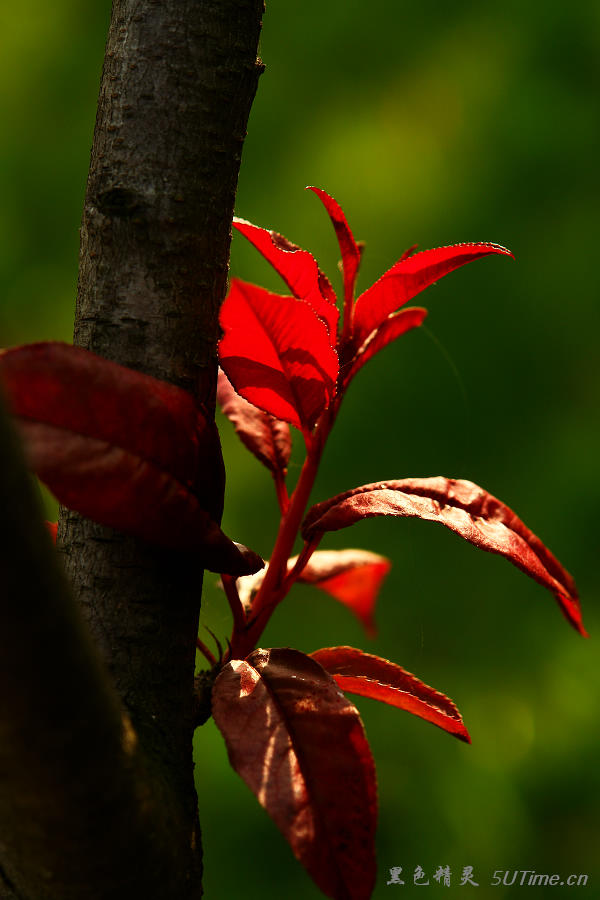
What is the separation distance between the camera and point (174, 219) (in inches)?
14.6

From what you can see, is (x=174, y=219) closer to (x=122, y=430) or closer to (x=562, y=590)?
(x=122, y=430)

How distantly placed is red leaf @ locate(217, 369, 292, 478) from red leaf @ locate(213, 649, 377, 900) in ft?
0.57

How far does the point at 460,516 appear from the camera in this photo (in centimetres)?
39

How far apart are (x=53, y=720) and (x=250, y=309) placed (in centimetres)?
20

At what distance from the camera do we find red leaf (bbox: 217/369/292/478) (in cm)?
49

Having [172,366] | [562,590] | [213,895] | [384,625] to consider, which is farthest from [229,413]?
[213,895]

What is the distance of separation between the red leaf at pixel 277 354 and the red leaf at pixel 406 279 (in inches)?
2.4

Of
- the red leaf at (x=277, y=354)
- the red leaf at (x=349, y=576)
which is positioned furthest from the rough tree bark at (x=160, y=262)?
the red leaf at (x=349, y=576)

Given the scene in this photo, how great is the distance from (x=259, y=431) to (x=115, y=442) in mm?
197

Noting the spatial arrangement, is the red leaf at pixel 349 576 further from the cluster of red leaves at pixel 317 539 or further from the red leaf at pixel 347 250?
the red leaf at pixel 347 250

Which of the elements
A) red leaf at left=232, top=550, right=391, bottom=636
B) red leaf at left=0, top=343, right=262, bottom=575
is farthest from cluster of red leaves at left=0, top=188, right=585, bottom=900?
red leaf at left=232, top=550, right=391, bottom=636

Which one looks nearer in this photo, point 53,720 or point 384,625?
point 53,720

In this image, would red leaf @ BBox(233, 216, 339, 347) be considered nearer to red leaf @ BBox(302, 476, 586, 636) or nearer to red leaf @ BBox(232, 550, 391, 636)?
red leaf @ BBox(302, 476, 586, 636)

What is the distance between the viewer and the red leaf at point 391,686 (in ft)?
1.31
